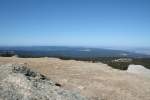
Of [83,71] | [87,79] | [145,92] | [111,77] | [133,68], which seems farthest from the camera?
[133,68]

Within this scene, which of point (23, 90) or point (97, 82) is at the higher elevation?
point (23, 90)

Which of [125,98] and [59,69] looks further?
[59,69]

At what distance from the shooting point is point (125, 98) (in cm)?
2202

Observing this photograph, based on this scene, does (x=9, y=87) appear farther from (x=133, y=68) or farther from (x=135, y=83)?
(x=133, y=68)

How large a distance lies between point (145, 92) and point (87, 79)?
20.2 feet

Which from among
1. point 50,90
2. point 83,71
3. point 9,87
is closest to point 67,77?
point 83,71

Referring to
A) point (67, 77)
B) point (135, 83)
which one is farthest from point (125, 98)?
point (67, 77)

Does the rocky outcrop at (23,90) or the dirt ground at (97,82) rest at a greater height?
the rocky outcrop at (23,90)

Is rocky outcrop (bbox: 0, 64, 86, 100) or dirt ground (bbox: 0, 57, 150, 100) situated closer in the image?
rocky outcrop (bbox: 0, 64, 86, 100)

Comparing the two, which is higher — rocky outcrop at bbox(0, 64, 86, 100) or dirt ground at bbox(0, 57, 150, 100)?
rocky outcrop at bbox(0, 64, 86, 100)

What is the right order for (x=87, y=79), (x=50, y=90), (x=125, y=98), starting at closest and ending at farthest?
1. (x=50, y=90)
2. (x=125, y=98)
3. (x=87, y=79)

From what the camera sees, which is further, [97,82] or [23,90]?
[97,82]

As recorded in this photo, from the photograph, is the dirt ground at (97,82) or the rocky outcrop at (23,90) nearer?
Result: the rocky outcrop at (23,90)

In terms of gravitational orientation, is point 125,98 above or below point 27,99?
below
